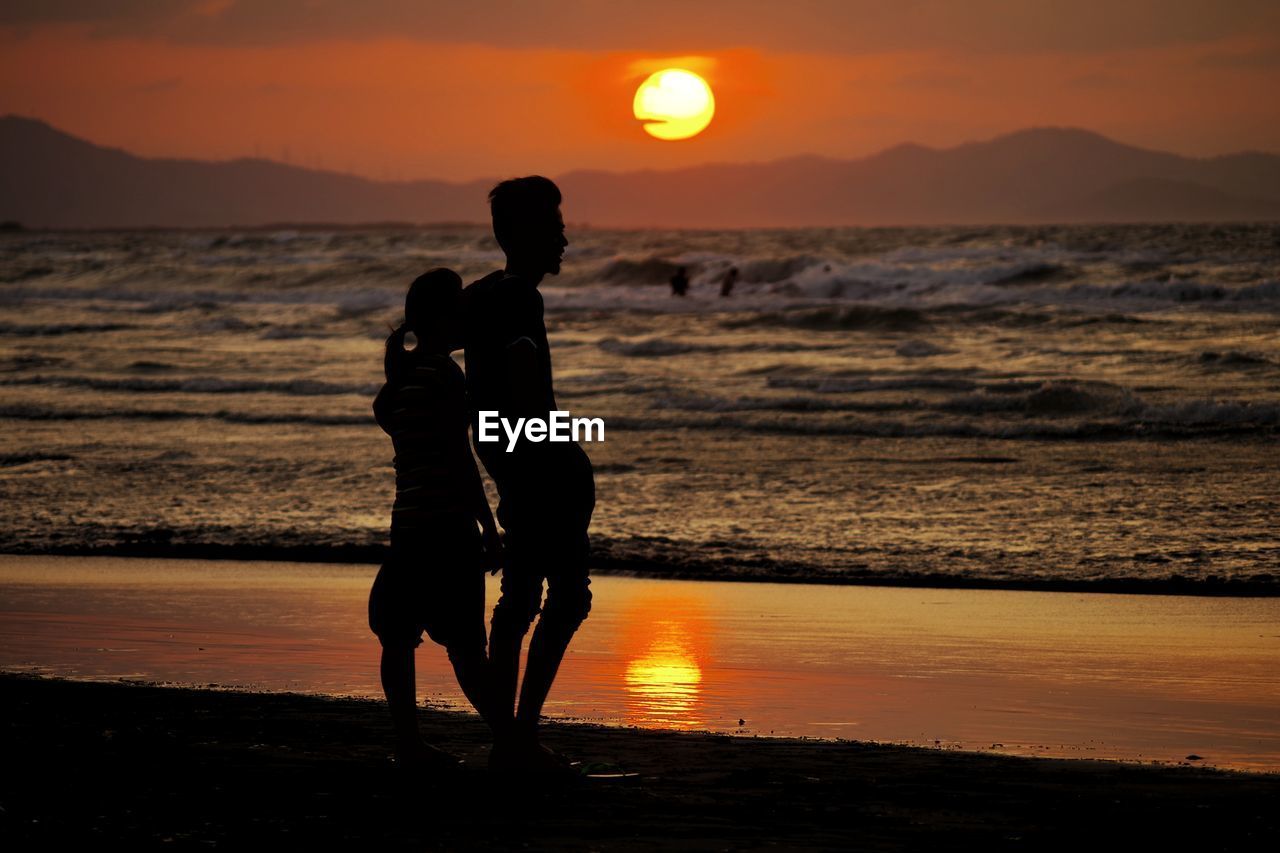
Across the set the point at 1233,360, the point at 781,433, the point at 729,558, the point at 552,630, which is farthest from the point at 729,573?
the point at 1233,360

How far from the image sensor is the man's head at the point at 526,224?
A: 15.4 feet

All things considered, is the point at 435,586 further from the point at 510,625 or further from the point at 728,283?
the point at 728,283

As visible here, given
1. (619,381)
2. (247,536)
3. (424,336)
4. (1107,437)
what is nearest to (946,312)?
(619,381)

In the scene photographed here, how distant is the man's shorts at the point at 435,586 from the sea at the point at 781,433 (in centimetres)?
470

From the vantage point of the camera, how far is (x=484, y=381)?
4.69m

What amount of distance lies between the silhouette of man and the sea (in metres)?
4.65

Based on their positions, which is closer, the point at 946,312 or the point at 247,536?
the point at 247,536

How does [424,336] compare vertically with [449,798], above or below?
above

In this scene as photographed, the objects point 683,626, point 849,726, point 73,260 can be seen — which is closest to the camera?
point 849,726

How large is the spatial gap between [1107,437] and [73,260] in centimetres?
6244

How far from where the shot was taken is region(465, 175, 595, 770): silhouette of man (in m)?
4.59

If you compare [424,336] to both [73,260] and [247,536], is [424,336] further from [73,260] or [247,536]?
[73,260]

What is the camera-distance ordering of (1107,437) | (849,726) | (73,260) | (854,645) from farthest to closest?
(73,260), (1107,437), (854,645), (849,726)

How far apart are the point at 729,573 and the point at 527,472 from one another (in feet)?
16.0
